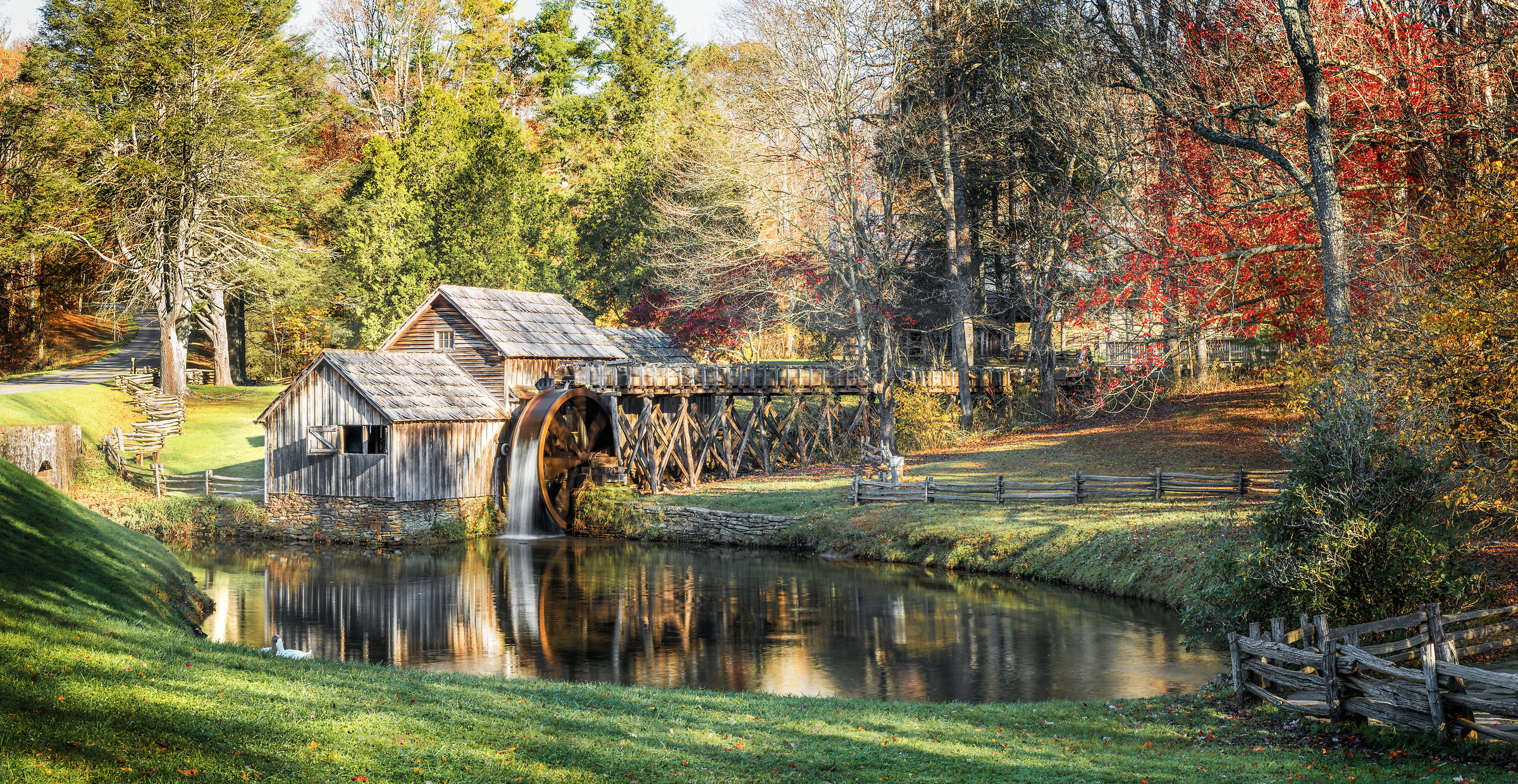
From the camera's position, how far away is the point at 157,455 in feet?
114

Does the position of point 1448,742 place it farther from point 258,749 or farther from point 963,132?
point 963,132

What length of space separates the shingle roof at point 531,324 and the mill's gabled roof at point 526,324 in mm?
18

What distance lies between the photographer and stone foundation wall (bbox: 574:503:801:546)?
27.5m

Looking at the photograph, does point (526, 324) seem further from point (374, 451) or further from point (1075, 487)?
point (1075, 487)

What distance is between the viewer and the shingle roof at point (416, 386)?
29.0 metres

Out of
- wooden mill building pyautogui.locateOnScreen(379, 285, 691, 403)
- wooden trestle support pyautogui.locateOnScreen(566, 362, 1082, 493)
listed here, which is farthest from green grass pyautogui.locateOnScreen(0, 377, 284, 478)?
wooden trestle support pyautogui.locateOnScreen(566, 362, 1082, 493)

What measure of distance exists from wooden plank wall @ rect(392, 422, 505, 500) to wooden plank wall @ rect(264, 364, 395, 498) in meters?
0.34

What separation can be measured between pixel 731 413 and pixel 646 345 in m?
4.48

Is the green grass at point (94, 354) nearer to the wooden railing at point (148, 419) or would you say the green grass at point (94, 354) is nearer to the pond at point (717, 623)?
the wooden railing at point (148, 419)

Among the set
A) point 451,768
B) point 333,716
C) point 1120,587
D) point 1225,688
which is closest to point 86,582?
point 333,716

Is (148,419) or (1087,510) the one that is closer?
A: (1087,510)

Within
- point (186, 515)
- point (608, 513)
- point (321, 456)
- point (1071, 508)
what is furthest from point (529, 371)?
point (1071, 508)

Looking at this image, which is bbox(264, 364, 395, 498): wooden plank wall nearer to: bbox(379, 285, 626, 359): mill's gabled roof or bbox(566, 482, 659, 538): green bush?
bbox(379, 285, 626, 359): mill's gabled roof

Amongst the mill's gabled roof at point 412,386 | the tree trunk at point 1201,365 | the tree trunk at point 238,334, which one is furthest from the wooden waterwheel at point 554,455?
the tree trunk at point 238,334
